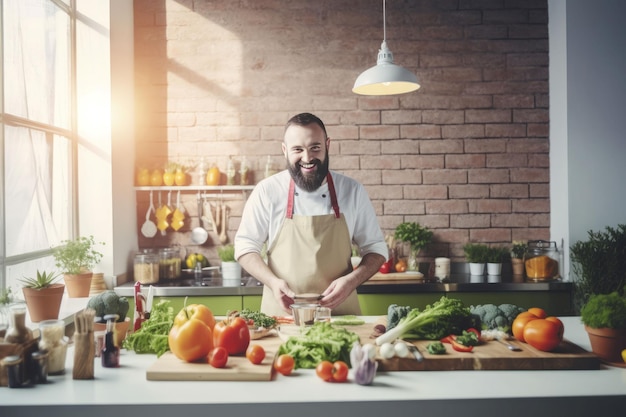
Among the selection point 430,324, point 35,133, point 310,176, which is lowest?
point 430,324

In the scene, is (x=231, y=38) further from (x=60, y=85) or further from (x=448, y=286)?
(x=448, y=286)

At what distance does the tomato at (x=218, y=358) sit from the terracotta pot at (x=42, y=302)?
170 centimetres

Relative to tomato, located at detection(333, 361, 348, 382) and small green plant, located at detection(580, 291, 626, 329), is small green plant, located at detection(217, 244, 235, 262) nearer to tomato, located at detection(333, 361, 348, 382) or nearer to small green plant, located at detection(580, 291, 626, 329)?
tomato, located at detection(333, 361, 348, 382)

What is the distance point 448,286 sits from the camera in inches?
165

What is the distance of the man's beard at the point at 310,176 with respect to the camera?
10.4ft

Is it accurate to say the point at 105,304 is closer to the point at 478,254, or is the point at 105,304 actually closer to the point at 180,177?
the point at 180,177

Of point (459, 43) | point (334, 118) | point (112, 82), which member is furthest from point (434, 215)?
point (112, 82)

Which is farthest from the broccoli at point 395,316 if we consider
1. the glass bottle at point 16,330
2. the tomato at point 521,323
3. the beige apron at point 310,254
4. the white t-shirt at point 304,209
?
the glass bottle at point 16,330

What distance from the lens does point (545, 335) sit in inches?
77.7

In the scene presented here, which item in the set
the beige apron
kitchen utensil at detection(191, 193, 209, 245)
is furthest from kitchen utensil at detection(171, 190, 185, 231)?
the beige apron

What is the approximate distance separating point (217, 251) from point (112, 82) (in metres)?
1.73

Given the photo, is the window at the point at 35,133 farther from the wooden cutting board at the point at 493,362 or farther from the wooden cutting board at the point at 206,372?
the wooden cutting board at the point at 493,362

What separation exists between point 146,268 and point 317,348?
9.44ft

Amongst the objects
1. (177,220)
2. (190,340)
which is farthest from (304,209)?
(177,220)
